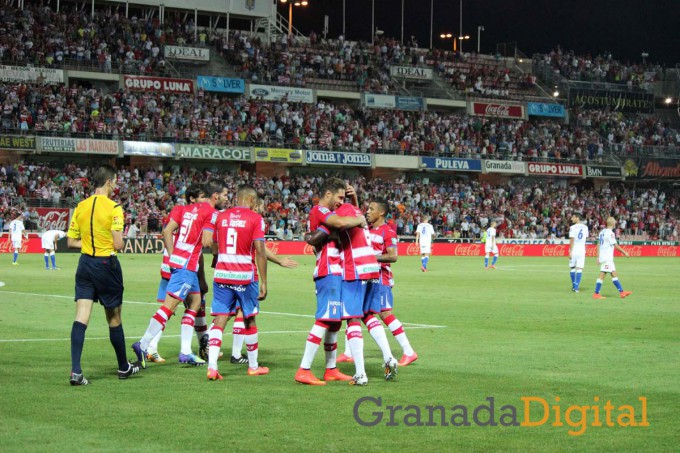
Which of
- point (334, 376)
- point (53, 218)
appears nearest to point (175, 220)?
point (334, 376)

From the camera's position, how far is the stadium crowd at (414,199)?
5247 cm

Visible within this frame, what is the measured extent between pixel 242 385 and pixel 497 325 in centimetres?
842

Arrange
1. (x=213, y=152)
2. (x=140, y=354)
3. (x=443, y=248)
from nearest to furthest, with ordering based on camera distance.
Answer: (x=140, y=354)
(x=443, y=248)
(x=213, y=152)

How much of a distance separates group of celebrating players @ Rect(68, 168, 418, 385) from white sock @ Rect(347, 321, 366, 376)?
0.5 inches

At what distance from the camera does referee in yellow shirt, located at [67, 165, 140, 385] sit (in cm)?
1077

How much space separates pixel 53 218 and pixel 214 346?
42328 mm

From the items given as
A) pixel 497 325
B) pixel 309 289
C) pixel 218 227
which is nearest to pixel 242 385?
pixel 218 227

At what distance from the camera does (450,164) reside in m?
67.9

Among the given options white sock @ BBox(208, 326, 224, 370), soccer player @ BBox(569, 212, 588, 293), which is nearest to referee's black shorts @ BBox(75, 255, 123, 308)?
white sock @ BBox(208, 326, 224, 370)

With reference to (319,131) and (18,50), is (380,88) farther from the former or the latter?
(18,50)

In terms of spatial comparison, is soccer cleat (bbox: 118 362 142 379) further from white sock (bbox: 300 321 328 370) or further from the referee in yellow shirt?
white sock (bbox: 300 321 328 370)

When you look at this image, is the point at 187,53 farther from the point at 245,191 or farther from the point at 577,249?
the point at 245,191

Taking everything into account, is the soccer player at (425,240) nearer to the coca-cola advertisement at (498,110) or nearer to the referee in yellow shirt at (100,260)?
the referee in yellow shirt at (100,260)

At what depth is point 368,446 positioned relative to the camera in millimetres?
7660
